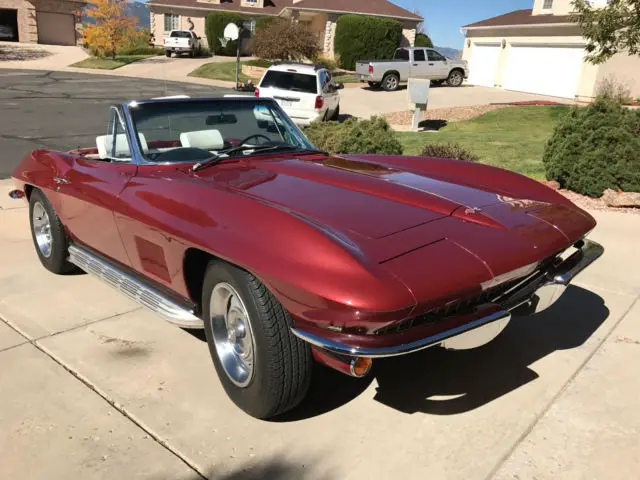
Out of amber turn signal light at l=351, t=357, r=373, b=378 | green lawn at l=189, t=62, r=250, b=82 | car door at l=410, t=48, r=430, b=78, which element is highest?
car door at l=410, t=48, r=430, b=78

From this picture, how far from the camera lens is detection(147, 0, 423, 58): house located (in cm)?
3934

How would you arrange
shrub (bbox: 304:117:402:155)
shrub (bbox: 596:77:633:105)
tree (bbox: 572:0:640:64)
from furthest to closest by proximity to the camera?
shrub (bbox: 596:77:633:105) < tree (bbox: 572:0:640:64) < shrub (bbox: 304:117:402:155)

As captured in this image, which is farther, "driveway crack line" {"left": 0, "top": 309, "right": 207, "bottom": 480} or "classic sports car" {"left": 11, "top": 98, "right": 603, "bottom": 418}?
"driveway crack line" {"left": 0, "top": 309, "right": 207, "bottom": 480}

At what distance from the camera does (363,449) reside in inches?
104

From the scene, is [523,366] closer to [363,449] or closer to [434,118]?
[363,449]

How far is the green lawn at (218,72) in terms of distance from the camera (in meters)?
30.7

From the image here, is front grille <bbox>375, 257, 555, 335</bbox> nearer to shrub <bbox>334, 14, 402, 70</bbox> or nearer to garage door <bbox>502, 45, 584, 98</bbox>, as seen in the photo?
garage door <bbox>502, 45, 584, 98</bbox>

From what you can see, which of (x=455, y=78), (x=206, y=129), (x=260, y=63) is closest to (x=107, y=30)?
(x=260, y=63)

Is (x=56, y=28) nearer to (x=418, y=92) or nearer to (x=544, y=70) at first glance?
(x=544, y=70)

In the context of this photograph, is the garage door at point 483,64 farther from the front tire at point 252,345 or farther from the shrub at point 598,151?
the front tire at point 252,345

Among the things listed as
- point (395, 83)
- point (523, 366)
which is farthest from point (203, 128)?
point (395, 83)

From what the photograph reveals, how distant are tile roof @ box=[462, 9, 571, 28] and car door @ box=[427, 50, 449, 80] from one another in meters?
3.48

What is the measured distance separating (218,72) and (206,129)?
2958 centimetres

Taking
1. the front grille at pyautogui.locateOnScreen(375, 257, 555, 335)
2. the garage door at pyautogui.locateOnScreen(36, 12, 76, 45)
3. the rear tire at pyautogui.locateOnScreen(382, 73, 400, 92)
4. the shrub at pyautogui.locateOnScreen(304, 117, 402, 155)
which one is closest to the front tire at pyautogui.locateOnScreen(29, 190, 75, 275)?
the front grille at pyautogui.locateOnScreen(375, 257, 555, 335)
